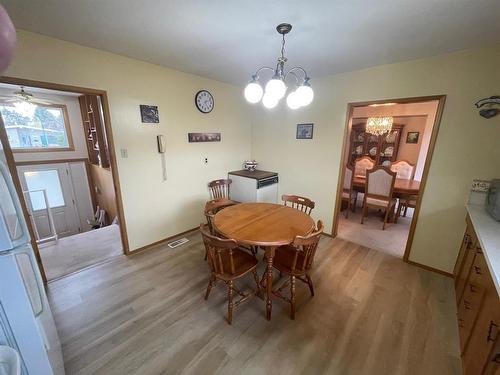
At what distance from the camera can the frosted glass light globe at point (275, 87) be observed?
143cm

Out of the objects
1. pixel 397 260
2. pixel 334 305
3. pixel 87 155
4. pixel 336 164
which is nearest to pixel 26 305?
pixel 334 305

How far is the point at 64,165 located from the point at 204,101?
3.71 metres

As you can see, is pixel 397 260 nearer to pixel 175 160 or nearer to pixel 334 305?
pixel 334 305

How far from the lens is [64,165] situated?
4426mm

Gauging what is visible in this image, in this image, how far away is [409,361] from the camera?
1423mm

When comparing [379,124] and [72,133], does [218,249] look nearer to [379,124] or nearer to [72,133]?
[379,124]

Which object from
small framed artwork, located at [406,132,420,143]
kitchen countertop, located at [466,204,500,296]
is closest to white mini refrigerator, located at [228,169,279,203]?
kitchen countertop, located at [466,204,500,296]

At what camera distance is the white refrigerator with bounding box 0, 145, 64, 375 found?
2.69 feet

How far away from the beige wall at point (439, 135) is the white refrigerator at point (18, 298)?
10.2 ft

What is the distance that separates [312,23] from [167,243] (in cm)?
301

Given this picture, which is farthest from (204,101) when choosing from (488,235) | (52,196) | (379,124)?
(52,196)

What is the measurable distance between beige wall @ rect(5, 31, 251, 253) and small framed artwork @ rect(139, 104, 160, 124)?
0.18 feet

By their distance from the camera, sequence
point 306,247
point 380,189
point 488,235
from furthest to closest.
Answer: point 380,189, point 306,247, point 488,235

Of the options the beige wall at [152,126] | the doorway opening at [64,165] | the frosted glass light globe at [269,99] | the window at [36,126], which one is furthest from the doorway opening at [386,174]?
the window at [36,126]
